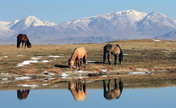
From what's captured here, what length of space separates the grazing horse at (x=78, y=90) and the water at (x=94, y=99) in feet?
1.18

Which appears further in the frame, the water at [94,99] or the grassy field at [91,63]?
the grassy field at [91,63]

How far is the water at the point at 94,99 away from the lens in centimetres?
3266

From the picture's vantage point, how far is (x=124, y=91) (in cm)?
4012

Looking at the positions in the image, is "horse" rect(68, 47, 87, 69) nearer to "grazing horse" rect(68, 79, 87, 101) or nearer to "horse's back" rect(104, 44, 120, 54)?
"horse's back" rect(104, 44, 120, 54)

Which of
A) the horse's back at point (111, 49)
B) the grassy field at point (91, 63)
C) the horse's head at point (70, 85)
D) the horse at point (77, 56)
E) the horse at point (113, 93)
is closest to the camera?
the horse at point (113, 93)

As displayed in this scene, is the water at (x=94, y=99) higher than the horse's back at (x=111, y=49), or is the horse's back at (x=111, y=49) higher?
the horse's back at (x=111, y=49)

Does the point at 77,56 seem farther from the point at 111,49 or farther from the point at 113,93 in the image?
the point at 113,93

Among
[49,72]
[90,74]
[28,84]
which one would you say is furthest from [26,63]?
[28,84]

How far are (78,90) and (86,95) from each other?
2.95 meters

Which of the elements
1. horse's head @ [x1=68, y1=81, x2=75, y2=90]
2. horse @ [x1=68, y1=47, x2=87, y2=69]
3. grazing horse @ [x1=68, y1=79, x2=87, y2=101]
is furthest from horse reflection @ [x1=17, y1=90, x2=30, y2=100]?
horse @ [x1=68, y1=47, x2=87, y2=69]

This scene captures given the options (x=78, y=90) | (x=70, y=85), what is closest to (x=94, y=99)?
(x=78, y=90)

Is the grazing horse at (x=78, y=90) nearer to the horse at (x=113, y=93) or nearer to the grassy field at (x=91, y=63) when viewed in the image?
the horse at (x=113, y=93)

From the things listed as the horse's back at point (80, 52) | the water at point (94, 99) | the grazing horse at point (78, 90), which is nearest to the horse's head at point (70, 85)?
the grazing horse at point (78, 90)

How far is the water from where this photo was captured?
32662mm
